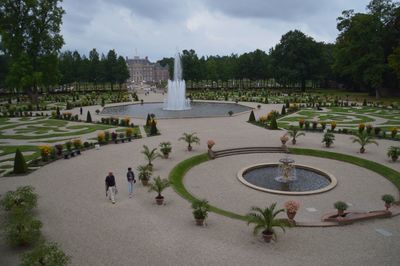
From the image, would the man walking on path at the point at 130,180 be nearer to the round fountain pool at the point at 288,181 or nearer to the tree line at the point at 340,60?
the round fountain pool at the point at 288,181

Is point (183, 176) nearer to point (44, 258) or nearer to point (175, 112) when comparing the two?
point (44, 258)

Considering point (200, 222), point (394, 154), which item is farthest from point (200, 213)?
point (394, 154)

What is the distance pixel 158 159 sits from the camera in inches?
969

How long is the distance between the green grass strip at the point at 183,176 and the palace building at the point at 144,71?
16476cm

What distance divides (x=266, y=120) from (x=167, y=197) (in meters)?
26.4

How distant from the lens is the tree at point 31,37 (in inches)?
2175

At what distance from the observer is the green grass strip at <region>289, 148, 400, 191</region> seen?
20620 millimetres

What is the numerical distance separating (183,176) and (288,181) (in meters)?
6.55

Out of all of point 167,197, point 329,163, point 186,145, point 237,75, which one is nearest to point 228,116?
point 186,145

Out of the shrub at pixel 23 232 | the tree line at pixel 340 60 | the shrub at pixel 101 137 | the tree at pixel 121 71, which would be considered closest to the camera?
the shrub at pixel 23 232

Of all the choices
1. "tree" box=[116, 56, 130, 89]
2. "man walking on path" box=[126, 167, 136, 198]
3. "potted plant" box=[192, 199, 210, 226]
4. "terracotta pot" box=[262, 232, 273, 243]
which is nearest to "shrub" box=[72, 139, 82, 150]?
"man walking on path" box=[126, 167, 136, 198]

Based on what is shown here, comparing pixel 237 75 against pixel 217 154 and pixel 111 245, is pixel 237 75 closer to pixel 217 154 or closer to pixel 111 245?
pixel 217 154

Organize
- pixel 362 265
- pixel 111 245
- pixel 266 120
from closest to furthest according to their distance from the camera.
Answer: pixel 362 265 < pixel 111 245 < pixel 266 120

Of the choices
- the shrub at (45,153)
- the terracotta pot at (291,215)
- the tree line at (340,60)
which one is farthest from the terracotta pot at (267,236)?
the tree line at (340,60)
